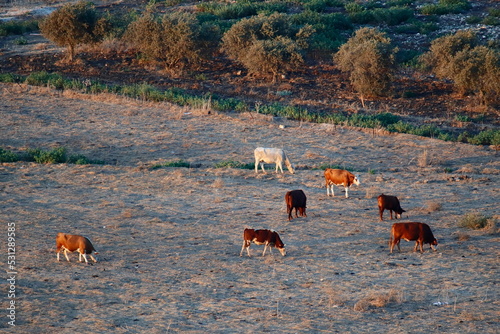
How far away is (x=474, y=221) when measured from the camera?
15820 mm

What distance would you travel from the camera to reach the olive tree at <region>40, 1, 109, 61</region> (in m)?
37.5

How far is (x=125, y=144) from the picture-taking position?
24.5 metres

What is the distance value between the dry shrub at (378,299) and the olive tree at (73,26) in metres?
30.3

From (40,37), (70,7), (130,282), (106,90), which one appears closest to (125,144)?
(106,90)

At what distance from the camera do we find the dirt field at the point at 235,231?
11391 millimetres

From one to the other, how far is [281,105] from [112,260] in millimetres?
18524

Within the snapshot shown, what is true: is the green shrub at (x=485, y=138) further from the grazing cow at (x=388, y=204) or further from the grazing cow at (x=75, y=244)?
the grazing cow at (x=75, y=244)

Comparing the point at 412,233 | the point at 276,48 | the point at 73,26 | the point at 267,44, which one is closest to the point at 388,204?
the point at 412,233

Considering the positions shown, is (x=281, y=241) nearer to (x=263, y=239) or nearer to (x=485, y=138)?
(x=263, y=239)

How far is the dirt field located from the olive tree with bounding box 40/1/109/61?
11799mm

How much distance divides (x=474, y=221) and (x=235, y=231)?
592cm

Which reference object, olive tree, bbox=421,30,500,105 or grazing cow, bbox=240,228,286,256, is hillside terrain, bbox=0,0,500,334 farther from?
olive tree, bbox=421,30,500,105

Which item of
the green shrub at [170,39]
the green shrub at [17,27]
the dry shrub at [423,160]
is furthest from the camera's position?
the green shrub at [17,27]

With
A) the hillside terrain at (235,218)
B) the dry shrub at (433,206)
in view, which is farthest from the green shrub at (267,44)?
the dry shrub at (433,206)
